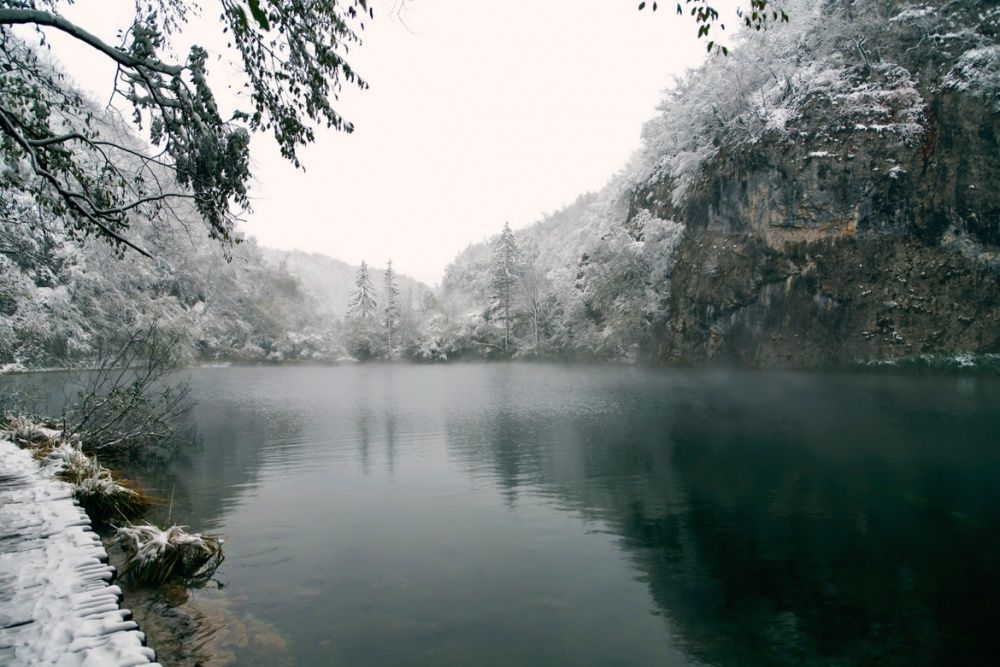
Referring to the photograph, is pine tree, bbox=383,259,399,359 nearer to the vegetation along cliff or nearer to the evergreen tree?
the evergreen tree

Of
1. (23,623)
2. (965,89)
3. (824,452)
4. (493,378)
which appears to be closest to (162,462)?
(23,623)

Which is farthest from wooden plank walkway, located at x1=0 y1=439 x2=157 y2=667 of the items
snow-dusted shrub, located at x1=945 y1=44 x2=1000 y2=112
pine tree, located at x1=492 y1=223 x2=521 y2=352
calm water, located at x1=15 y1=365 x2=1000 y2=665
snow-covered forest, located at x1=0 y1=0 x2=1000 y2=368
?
pine tree, located at x1=492 y1=223 x2=521 y2=352

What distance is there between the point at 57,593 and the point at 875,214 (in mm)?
35872

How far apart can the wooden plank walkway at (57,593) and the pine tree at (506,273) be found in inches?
2020

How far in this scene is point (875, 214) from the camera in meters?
30.1

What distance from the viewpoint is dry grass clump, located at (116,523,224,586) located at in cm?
659

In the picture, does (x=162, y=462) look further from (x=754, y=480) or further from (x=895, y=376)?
(x=895, y=376)

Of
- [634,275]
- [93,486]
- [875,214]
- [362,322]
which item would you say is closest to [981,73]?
[875,214]

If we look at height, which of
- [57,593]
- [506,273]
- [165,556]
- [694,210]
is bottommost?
[165,556]

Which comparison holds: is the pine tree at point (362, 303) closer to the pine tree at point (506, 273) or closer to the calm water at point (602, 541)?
the pine tree at point (506, 273)

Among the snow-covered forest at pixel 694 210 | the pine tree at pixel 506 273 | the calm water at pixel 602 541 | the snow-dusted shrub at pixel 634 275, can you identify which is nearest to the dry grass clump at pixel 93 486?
the calm water at pixel 602 541

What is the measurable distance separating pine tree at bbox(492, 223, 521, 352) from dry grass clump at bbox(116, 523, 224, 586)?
51.0m

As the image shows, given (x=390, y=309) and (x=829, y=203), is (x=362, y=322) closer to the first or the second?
(x=390, y=309)

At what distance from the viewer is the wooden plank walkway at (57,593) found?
4180 mm
